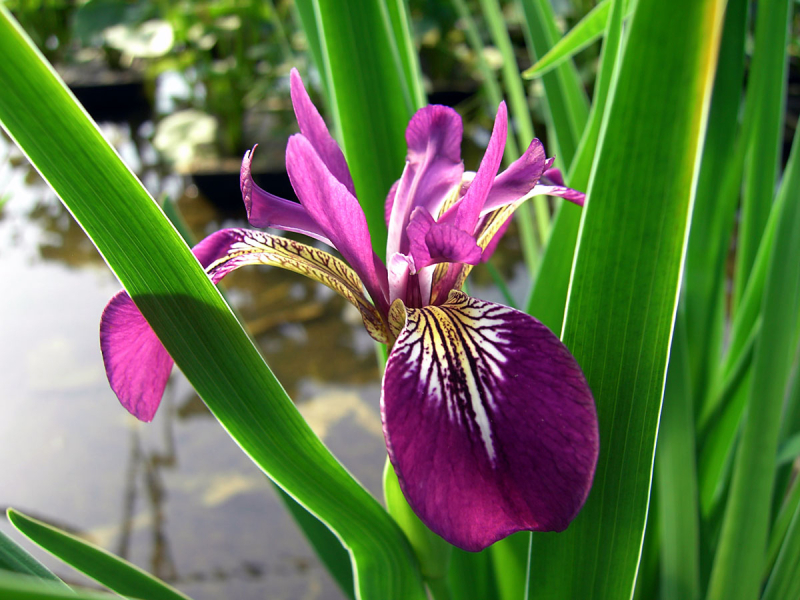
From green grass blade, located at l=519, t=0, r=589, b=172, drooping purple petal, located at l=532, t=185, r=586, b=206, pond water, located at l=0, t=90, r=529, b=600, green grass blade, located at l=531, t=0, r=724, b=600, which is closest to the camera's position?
green grass blade, located at l=531, t=0, r=724, b=600

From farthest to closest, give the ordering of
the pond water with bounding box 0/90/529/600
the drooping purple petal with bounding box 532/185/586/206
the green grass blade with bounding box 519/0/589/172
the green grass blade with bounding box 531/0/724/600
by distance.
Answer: the pond water with bounding box 0/90/529/600 → the green grass blade with bounding box 519/0/589/172 → the drooping purple petal with bounding box 532/185/586/206 → the green grass blade with bounding box 531/0/724/600

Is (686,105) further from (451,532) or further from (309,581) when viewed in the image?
(309,581)

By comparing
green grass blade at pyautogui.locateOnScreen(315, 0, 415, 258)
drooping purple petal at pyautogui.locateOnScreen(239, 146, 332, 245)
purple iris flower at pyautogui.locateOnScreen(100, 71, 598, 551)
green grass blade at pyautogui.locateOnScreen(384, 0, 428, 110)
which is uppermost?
green grass blade at pyautogui.locateOnScreen(384, 0, 428, 110)

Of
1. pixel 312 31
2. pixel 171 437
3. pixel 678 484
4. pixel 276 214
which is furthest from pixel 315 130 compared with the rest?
pixel 171 437

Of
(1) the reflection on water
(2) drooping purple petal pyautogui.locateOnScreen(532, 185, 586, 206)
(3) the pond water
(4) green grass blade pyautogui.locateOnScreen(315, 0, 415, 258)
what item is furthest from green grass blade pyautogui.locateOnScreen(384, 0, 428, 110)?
(1) the reflection on water

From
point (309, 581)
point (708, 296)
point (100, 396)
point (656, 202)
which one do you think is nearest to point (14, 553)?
point (656, 202)

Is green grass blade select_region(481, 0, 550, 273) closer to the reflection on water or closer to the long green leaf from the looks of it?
the long green leaf

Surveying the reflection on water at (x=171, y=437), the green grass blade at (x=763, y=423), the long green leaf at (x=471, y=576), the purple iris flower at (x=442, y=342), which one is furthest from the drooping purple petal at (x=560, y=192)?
the reflection on water at (x=171, y=437)
